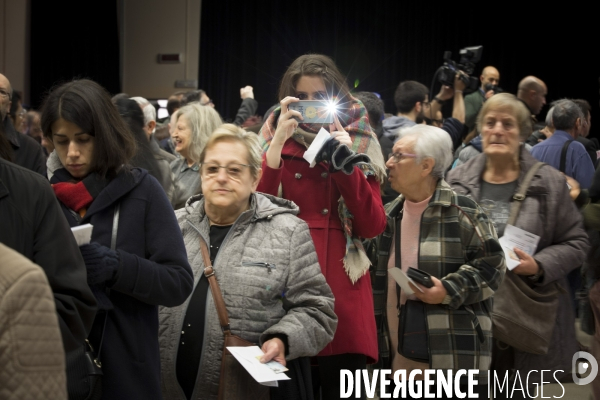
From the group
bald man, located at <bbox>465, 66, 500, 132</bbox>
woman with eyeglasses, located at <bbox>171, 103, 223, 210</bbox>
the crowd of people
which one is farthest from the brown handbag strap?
bald man, located at <bbox>465, 66, 500, 132</bbox>

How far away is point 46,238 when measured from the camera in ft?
5.13

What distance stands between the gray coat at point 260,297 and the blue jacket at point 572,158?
3092 millimetres

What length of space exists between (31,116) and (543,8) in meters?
8.10

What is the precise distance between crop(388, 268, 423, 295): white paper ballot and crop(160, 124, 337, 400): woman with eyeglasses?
0.35 m

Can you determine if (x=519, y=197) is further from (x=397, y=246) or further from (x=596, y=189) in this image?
(x=397, y=246)

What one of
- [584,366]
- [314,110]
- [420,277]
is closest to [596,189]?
[584,366]

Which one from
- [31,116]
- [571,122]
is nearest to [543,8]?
[571,122]

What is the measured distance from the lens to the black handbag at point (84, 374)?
74.4 inches

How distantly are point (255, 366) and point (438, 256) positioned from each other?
1009 mm

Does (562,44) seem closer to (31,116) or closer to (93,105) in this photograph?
(31,116)

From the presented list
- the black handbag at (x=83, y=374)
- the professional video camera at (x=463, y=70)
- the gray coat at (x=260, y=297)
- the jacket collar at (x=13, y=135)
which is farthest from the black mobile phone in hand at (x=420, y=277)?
the professional video camera at (x=463, y=70)

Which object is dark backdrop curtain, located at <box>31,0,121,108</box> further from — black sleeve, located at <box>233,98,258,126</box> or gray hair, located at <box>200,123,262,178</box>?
gray hair, located at <box>200,123,262,178</box>

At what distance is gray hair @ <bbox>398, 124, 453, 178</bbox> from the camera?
9.61 feet

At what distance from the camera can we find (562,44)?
38.6ft
